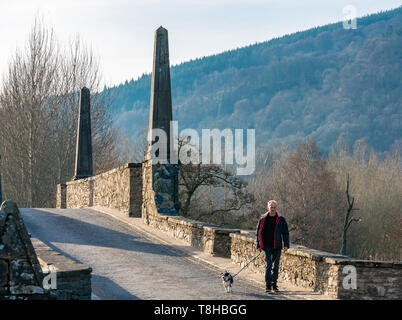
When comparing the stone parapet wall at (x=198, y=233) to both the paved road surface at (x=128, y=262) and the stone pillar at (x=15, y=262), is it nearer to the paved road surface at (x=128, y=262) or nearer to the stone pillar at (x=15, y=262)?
the paved road surface at (x=128, y=262)

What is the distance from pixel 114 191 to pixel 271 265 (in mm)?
11819

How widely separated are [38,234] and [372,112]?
13599 centimetres

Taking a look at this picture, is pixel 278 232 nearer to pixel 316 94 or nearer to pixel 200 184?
pixel 200 184

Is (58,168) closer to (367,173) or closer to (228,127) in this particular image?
(367,173)

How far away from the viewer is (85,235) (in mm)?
16062

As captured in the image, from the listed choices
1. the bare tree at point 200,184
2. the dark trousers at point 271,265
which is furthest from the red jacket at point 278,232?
the bare tree at point 200,184

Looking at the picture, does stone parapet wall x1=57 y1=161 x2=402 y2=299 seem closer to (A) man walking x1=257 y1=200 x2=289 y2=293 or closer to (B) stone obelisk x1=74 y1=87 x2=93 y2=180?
(A) man walking x1=257 y1=200 x2=289 y2=293

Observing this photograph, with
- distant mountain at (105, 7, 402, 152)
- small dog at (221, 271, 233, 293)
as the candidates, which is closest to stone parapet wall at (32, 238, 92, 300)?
small dog at (221, 271, 233, 293)

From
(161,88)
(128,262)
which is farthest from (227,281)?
(161,88)

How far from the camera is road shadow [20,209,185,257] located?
1447cm

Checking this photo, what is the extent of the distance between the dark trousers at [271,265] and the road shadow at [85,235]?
3.64 metres

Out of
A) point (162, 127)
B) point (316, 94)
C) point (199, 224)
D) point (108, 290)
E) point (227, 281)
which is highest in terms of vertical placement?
point (316, 94)
